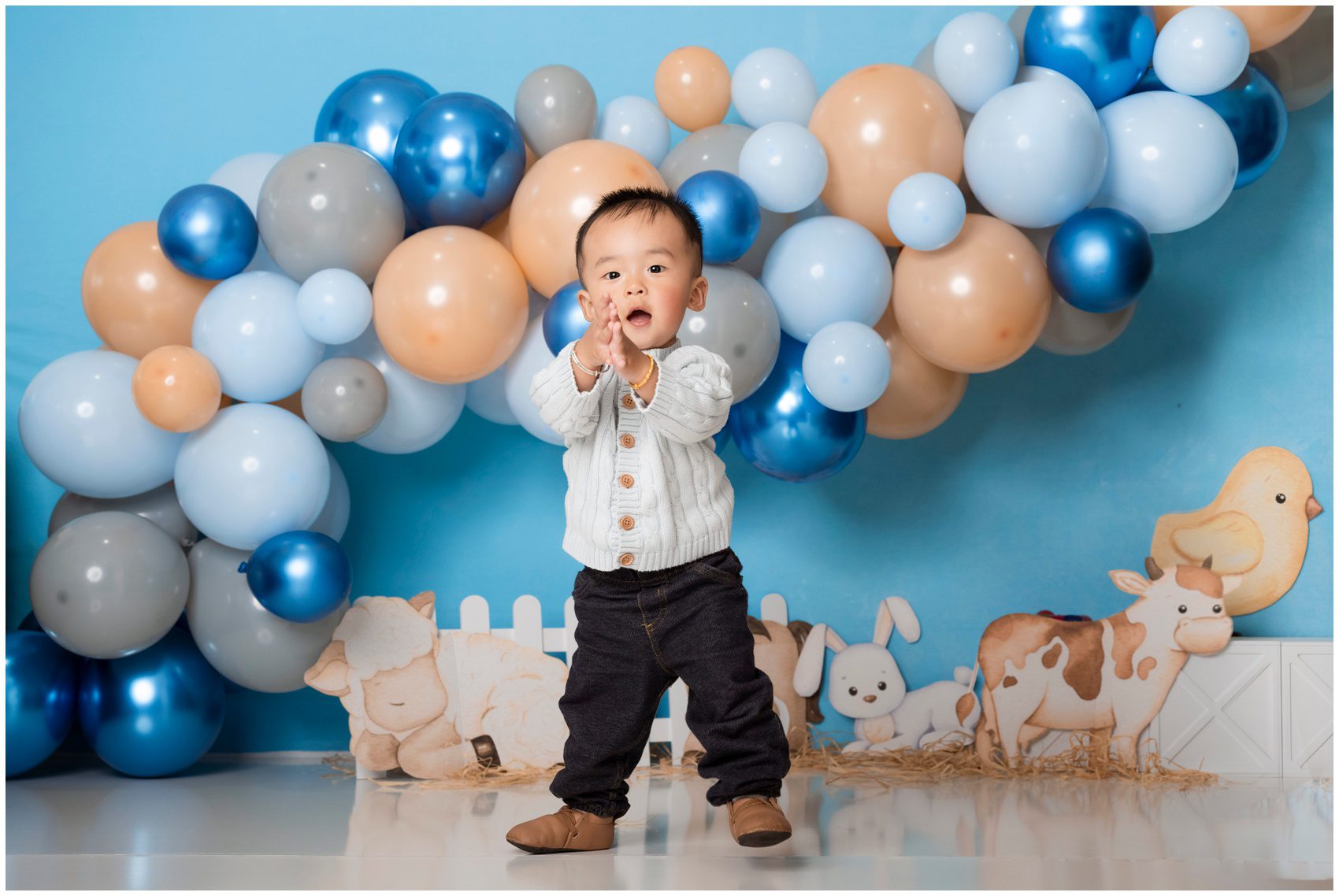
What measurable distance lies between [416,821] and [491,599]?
759 mm

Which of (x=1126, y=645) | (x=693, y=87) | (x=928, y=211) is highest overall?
(x=693, y=87)

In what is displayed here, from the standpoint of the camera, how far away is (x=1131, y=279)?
210 cm

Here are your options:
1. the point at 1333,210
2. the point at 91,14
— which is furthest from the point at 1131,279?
the point at 91,14

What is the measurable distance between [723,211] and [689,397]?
537 millimetres

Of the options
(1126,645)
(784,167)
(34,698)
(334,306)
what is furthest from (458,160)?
(1126,645)

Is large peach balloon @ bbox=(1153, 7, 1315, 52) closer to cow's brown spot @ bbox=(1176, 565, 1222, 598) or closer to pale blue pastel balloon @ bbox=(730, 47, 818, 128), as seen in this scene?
pale blue pastel balloon @ bbox=(730, 47, 818, 128)

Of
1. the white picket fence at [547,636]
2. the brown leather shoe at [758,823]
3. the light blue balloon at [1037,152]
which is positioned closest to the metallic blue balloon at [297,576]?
the white picket fence at [547,636]

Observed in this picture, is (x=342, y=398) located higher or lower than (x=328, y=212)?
lower

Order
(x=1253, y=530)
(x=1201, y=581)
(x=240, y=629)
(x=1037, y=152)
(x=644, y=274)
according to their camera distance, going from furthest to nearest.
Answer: (x=1253, y=530) → (x=1201, y=581) → (x=240, y=629) → (x=1037, y=152) → (x=644, y=274)

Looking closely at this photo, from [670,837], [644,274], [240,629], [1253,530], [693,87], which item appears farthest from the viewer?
[1253,530]


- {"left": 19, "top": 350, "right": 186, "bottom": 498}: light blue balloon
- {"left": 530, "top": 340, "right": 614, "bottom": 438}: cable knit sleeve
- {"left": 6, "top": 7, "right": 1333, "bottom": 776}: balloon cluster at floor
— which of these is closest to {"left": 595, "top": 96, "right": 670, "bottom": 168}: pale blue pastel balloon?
{"left": 6, "top": 7, "right": 1333, "bottom": 776}: balloon cluster at floor

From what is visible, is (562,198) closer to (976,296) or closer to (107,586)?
(976,296)

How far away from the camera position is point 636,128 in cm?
236

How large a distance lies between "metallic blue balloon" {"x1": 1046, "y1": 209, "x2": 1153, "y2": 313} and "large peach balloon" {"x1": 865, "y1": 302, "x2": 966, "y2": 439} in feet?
0.99
